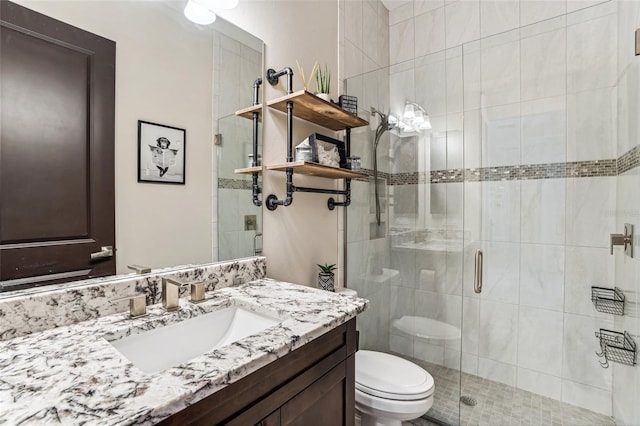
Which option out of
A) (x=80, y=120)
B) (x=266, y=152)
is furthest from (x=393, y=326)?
(x=80, y=120)

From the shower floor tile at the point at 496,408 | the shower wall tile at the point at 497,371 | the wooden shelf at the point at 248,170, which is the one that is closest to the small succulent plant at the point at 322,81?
the wooden shelf at the point at 248,170

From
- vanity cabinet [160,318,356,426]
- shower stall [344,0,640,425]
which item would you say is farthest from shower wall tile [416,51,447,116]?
vanity cabinet [160,318,356,426]

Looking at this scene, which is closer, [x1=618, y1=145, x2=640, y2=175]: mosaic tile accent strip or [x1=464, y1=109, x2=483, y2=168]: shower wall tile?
[x1=618, y1=145, x2=640, y2=175]: mosaic tile accent strip

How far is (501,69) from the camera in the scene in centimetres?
202

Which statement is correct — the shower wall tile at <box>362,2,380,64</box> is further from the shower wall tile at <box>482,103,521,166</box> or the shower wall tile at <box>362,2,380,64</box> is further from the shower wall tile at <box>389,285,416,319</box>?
the shower wall tile at <box>389,285,416,319</box>

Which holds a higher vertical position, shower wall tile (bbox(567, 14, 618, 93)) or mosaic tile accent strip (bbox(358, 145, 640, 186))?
shower wall tile (bbox(567, 14, 618, 93))

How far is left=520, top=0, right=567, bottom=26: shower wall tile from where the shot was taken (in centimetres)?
200

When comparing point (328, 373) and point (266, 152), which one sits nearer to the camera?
point (328, 373)

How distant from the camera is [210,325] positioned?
39.5 inches

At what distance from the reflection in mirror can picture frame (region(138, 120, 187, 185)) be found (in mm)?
165

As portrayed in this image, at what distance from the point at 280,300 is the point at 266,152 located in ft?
2.36

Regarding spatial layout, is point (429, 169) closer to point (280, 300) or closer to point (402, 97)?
point (402, 97)

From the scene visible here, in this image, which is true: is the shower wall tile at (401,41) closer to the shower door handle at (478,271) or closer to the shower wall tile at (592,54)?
the shower wall tile at (592,54)

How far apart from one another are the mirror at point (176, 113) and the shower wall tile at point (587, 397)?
2097 mm
